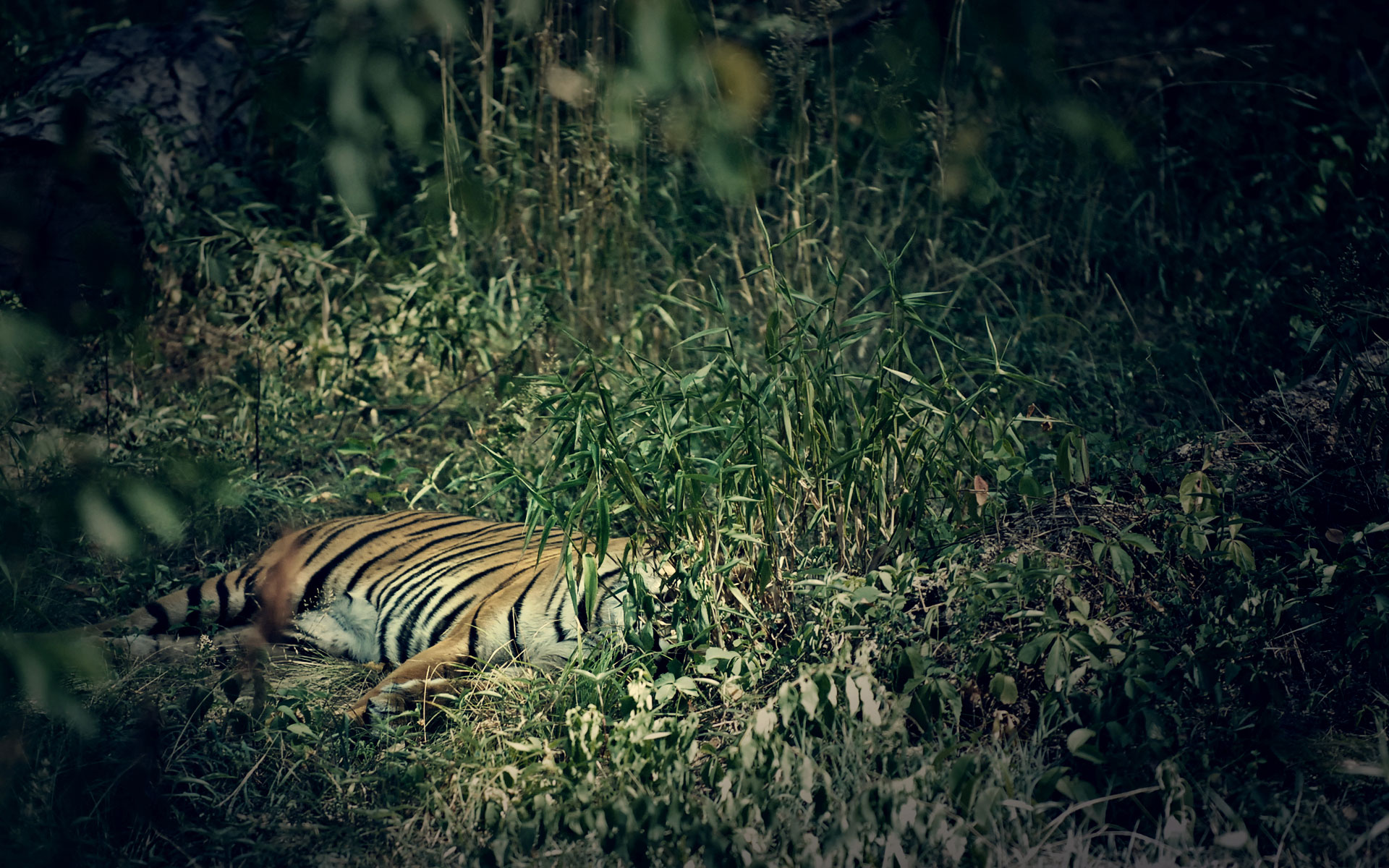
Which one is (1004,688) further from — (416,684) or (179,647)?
(179,647)

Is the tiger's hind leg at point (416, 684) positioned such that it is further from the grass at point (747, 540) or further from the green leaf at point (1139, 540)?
the green leaf at point (1139, 540)

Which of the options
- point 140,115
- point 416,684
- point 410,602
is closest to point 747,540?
point 416,684

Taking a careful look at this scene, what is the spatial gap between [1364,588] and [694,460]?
1485 millimetres

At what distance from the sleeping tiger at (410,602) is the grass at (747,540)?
0.50 ft

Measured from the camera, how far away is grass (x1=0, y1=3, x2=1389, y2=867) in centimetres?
190

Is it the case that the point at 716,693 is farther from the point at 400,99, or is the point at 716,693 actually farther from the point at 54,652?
the point at 54,652

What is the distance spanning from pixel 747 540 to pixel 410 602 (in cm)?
117

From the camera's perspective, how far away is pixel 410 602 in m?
3.14

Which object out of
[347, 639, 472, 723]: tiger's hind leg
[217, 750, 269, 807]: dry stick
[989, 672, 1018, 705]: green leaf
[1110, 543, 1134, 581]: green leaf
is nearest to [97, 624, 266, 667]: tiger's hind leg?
[347, 639, 472, 723]: tiger's hind leg

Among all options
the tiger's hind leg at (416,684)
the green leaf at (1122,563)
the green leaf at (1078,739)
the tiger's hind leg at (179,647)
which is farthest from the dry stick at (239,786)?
the green leaf at (1122,563)

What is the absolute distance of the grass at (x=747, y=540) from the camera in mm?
1896

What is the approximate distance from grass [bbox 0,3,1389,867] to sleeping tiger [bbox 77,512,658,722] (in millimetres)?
151

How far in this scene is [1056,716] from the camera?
7.33 ft

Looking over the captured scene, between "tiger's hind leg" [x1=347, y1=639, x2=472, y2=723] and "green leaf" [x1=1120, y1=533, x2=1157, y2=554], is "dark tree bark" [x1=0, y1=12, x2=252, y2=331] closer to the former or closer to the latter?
"tiger's hind leg" [x1=347, y1=639, x2=472, y2=723]
